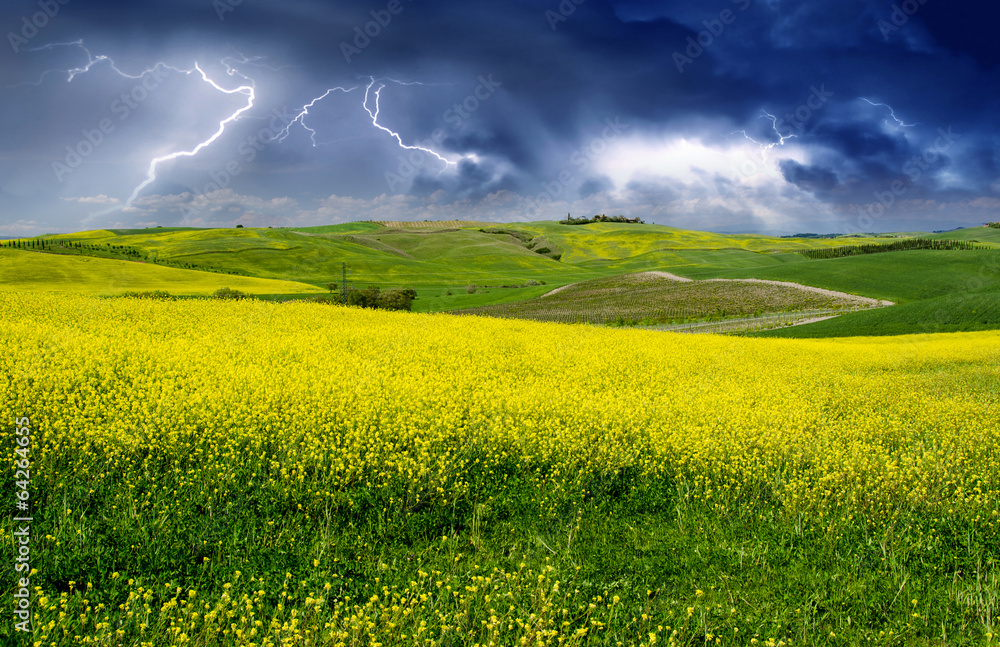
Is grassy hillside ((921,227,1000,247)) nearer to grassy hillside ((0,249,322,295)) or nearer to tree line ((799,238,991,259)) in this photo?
tree line ((799,238,991,259))

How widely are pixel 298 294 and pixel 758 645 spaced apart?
50087mm

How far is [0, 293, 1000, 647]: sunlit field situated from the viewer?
396 cm

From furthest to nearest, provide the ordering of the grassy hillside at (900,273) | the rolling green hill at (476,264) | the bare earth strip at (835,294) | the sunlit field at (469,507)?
the grassy hillside at (900,273), the bare earth strip at (835,294), the rolling green hill at (476,264), the sunlit field at (469,507)

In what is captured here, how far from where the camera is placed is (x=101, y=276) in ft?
138

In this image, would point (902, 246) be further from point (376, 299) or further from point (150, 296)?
point (150, 296)

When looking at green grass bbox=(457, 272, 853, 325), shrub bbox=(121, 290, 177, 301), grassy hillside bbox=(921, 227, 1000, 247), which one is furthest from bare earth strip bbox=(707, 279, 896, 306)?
grassy hillside bbox=(921, 227, 1000, 247)

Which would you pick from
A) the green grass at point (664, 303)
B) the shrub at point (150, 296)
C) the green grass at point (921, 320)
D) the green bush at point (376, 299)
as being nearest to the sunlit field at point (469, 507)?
the shrub at point (150, 296)

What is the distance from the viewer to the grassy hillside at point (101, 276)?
37219mm

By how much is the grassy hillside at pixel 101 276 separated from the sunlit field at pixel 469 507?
35.2m

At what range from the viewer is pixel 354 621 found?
3568mm

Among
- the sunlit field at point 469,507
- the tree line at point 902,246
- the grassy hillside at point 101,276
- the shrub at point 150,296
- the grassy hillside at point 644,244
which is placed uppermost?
the grassy hillside at point 644,244

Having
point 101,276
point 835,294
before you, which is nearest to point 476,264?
point 835,294

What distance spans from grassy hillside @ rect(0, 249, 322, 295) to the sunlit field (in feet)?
115

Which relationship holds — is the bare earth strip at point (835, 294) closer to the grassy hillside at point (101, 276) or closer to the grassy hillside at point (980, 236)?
the grassy hillside at point (101, 276)
